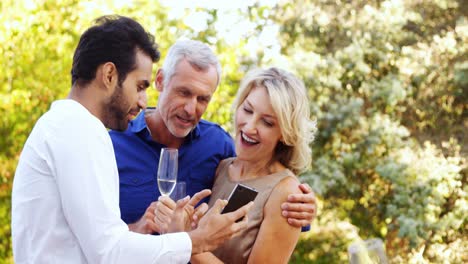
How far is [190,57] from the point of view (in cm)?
374

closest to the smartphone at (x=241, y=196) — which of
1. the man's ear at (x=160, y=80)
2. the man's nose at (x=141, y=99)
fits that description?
the man's nose at (x=141, y=99)

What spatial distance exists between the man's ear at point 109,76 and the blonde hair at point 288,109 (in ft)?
3.00

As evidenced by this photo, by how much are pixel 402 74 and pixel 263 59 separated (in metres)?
2.44

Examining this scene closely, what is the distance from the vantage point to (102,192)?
7.91 ft

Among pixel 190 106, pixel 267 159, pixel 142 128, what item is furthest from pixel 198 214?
pixel 142 128

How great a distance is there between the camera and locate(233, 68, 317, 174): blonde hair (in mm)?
3416

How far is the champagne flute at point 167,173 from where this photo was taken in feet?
10.9

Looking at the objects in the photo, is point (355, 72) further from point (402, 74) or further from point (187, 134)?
point (187, 134)

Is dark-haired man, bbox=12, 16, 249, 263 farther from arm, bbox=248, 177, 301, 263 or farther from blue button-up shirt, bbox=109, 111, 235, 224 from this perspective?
blue button-up shirt, bbox=109, 111, 235, 224

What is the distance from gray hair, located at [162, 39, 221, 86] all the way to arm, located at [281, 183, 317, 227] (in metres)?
0.80

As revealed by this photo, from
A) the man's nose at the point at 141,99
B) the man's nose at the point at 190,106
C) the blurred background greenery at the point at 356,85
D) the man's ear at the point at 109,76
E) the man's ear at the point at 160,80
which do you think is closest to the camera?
the man's ear at the point at 109,76

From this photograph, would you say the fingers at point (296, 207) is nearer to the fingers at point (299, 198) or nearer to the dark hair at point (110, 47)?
the fingers at point (299, 198)

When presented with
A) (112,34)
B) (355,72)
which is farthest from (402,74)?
(112,34)

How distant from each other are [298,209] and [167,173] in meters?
0.57
